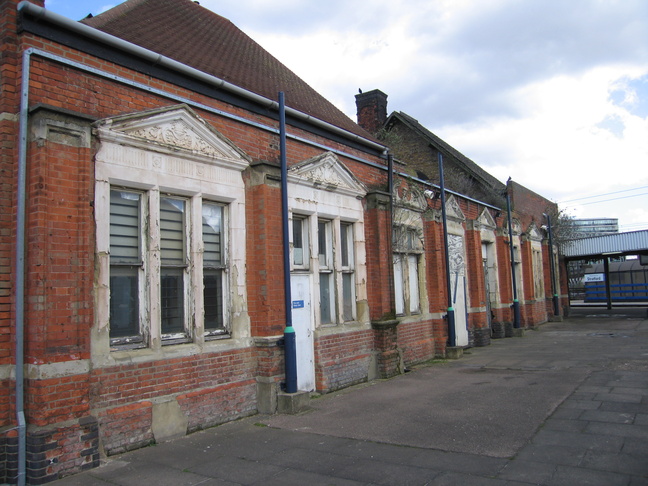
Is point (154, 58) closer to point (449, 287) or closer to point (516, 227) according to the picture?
point (449, 287)

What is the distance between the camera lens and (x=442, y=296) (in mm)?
12719

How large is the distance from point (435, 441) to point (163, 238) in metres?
4.13

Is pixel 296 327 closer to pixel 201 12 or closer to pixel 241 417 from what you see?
pixel 241 417

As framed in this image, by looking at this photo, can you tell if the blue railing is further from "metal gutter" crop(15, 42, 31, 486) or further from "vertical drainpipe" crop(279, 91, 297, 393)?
"metal gutter" crop(15, 42, 31, 486)

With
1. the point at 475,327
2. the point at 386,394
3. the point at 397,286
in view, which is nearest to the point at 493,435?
the point at 386,394

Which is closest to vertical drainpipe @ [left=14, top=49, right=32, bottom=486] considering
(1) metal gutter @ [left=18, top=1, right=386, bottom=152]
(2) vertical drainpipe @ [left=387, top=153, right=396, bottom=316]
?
(1) metal gutter @ [left=18, top=1, right=386, bottom=152]

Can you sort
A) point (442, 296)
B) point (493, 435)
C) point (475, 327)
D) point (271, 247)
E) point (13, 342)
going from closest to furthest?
point (13, 342) → point (493, 435) → point (271, 247) → point (442, 296) → point (475, 327)

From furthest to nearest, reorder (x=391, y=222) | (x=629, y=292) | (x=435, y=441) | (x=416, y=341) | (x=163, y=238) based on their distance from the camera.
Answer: (x=629, y=292) → (x=416, y=341) → (x=391, y=222) → (x=163, y=238) → (x=435, y=441)

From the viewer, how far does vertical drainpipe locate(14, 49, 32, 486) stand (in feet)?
15.6

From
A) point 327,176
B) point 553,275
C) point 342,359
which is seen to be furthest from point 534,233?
point 342,359

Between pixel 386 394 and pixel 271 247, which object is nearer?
pixel 271 247

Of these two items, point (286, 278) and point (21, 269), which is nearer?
point (21, 269)

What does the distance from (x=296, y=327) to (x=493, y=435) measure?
3.47 metres

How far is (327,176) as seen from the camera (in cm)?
923
